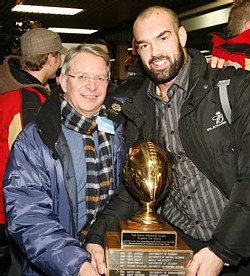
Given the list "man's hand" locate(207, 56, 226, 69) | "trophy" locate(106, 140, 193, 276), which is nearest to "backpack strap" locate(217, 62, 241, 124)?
"man's hand" locate(207, 56, 226, 69)

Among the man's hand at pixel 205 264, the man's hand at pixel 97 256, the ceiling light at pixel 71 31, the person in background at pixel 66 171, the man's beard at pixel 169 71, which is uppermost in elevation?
the ceiling light at pixel 71 31

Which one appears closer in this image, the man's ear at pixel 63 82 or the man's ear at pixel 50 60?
the man's ear at pixel 63 82

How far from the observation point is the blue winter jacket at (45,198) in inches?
65.4

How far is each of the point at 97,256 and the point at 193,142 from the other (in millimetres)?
574

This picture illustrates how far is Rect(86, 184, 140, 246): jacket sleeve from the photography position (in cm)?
188

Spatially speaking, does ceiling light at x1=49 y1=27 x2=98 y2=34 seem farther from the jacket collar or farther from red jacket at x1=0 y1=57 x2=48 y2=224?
the jacket collar

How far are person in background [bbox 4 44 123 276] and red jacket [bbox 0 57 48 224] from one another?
1.75 feet

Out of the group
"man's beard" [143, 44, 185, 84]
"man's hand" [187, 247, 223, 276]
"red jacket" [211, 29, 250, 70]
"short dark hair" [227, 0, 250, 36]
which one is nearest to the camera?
"man's hand" [187, 247, 223, 276]

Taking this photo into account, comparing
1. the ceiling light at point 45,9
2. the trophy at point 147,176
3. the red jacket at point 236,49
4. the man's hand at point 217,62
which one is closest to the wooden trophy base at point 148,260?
the trophy at point 147,176

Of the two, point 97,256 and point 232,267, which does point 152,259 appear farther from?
point 232,267

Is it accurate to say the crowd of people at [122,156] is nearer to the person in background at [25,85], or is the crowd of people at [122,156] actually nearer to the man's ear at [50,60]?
the person in background at [25,85]

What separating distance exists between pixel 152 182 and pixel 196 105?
0.35m

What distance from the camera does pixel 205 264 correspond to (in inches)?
62.9

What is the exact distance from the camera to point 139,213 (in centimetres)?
177
